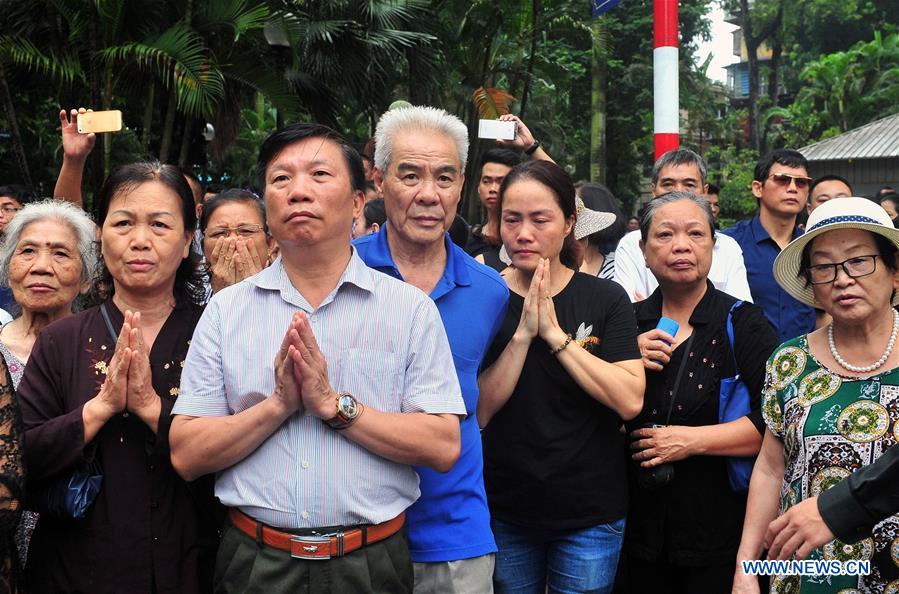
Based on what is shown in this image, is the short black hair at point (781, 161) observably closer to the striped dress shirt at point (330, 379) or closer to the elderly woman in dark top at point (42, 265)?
the striped dress shirt at point (330, 379)

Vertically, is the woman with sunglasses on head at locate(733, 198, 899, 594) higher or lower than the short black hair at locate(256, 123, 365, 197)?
lower

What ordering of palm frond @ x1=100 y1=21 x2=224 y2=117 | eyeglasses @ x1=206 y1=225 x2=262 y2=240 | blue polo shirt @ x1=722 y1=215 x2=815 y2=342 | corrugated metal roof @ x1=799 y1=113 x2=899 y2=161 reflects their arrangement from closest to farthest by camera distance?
eyeglasses @ x1=206 y1=225 x2=262 y2=240 → blue polo shirt @ x1=722 y1=215 x2=815 y2=342 → palm frond @ x1=100 y1=21 x2=224 y2=117 → corrugated metal roof @ x1=799 y1=113 x2=899 y2=161

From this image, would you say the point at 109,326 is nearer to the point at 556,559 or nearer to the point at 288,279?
the point at 288,279

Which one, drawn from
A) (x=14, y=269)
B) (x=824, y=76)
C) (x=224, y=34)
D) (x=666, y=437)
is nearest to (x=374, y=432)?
(x=666, y=437)

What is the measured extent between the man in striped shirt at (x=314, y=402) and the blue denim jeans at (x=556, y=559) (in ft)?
2.82

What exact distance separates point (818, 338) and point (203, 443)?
198cm

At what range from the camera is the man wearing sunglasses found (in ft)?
15.2

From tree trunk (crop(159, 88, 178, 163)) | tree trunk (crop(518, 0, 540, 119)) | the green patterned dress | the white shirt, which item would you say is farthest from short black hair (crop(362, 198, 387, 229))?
tree trunk (crop(518, 0, 540, 119))

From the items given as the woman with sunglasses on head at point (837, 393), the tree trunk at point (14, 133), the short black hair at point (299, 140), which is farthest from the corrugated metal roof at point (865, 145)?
the short black hair at point (299, 140)

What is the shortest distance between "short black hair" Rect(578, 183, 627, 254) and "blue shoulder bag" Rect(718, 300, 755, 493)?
1.66m

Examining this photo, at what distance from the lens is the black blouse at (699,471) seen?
10.7ft

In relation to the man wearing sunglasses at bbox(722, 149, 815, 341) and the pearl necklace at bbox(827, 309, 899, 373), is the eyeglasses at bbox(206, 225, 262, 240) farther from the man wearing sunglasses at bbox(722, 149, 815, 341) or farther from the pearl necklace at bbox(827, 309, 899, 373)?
the man wearing sunglasses at bbox(722, 149, 815, 341)

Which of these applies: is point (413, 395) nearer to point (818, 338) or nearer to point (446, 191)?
point (446, 191)

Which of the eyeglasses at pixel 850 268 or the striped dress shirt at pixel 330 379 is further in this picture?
the eyeglasses at pixel 850 268
